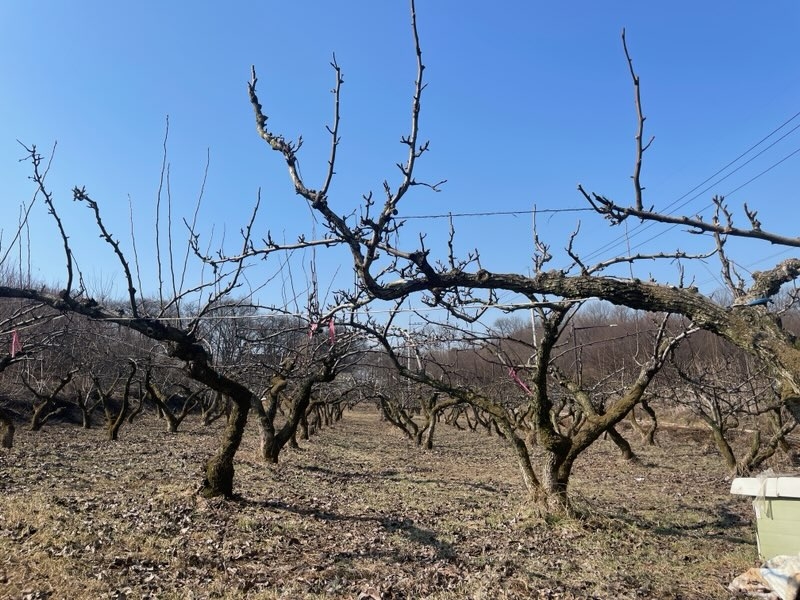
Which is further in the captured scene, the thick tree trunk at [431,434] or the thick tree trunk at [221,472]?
the thick tree trunk at [431,434]

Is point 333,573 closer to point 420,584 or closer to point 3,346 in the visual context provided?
point 420,584

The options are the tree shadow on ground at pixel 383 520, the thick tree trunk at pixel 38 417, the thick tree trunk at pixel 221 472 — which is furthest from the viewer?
the thick tree trunk at pixel 38 417

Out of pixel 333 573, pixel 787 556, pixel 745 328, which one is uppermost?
pixel 745 328

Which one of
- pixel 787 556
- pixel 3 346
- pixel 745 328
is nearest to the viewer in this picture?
pixel 745 328

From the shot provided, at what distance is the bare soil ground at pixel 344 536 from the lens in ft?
15.2

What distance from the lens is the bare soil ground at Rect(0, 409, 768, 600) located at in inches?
182

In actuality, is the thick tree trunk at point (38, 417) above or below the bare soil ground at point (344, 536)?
above

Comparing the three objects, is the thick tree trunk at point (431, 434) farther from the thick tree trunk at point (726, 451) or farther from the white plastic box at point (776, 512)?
the white plastic box at point (776, 512)

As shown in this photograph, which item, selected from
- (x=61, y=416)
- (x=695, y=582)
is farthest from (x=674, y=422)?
(x=61, y=416)

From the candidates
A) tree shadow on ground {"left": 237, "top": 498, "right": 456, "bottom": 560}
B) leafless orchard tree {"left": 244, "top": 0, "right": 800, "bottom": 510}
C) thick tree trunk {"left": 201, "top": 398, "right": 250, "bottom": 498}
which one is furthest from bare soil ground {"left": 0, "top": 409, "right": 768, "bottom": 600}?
leafless orchard tree {"left": 244, "top": 0, "right": 800, "bottom": 510}

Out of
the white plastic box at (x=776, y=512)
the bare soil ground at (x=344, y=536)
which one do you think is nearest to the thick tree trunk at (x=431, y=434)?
the bare soil ground at (x=344, y=536)

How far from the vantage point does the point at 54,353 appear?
22328 mm

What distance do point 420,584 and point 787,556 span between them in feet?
9.01

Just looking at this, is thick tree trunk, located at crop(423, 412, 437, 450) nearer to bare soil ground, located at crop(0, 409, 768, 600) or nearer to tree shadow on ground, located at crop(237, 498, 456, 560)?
bare soil ground, located at crop(0, 409, 768, 600)
